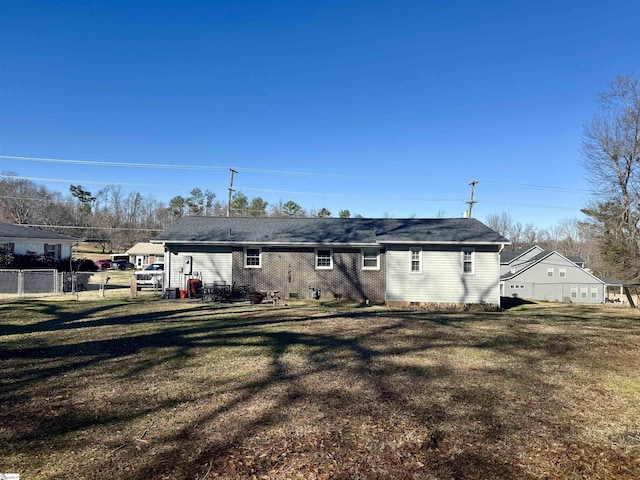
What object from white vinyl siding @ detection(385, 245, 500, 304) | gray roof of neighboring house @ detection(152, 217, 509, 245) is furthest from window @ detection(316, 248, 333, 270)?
white vinyl siding @ detection(385, 245, 500, 304)

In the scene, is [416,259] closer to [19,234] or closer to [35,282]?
[35,282]

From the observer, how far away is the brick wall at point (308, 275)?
1808 centimetres

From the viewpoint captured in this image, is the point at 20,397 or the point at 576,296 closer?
the point at 20,397

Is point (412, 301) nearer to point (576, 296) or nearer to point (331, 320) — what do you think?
point (331, 320)

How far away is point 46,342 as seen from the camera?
26.3ft

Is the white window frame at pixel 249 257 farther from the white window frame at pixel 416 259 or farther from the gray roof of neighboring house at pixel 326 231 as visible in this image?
the white window frame at pixel 416 259

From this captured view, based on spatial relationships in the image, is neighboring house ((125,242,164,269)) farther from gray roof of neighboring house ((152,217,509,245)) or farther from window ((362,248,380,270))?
window ((362,248,380,270))

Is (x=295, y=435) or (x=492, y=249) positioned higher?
(x=492, y=249)

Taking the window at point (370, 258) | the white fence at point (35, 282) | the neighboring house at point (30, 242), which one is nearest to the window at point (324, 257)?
the window at point (370, 258)

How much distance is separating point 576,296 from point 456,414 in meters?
45.4

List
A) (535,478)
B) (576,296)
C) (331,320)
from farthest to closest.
A: (576,296), (331,320), (535,478)

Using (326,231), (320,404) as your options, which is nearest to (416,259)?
(326,231)

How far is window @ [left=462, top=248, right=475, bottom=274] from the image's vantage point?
17.5 meters

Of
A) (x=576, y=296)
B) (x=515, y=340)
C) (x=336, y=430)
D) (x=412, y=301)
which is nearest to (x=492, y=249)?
(x=412, y=301)
